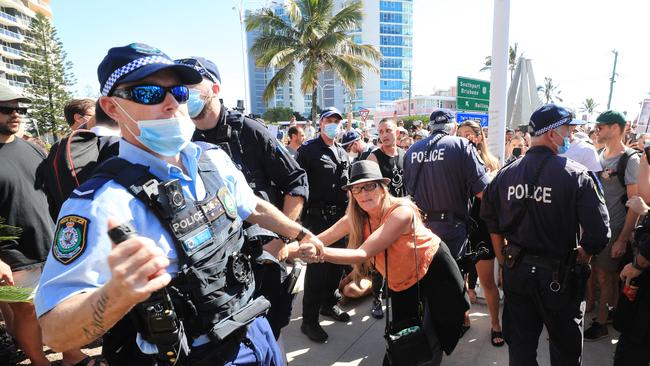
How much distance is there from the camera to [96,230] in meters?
1.10

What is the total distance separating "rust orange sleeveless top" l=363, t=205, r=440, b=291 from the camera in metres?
2.58

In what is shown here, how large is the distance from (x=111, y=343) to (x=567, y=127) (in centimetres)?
296

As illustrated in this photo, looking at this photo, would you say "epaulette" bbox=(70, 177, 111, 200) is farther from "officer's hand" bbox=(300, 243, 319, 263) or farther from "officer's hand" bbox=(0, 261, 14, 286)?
"officer's hand" bbox=(0, 261, 14, 286)

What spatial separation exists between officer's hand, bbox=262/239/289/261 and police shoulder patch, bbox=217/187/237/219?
51cm

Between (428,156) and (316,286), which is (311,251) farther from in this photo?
(428,156)

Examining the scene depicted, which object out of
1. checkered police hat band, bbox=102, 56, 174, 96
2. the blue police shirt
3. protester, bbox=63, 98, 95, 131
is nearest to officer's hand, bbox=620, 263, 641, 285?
the blue police shirt

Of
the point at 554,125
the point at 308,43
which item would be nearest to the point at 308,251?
the point at 554,125

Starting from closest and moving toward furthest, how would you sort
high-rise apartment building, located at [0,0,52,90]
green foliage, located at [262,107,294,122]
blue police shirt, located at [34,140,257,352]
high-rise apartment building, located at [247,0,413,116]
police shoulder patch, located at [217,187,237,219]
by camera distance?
blue police shirt, located at [34,140,257,352], police shoulder patch, located at [217,187,237,219], high-rise apartment building, located at [0,0,52,90], green foliage, located at [262,107,294,122], high-rise apartment building, located at [247,0,413,116]

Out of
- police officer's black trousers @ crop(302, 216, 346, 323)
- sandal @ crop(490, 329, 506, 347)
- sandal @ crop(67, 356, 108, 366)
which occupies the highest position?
police officer's black trousers @ crop(302, 216, 346, 323)

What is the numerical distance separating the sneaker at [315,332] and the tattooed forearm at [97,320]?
293 centimetres

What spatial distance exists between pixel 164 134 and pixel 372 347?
3.00 meters

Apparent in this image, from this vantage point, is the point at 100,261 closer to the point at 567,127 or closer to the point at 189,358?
the point at 189,358

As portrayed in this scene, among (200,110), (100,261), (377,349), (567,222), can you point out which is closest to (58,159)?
(200,110)

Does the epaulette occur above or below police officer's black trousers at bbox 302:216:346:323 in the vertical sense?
above
